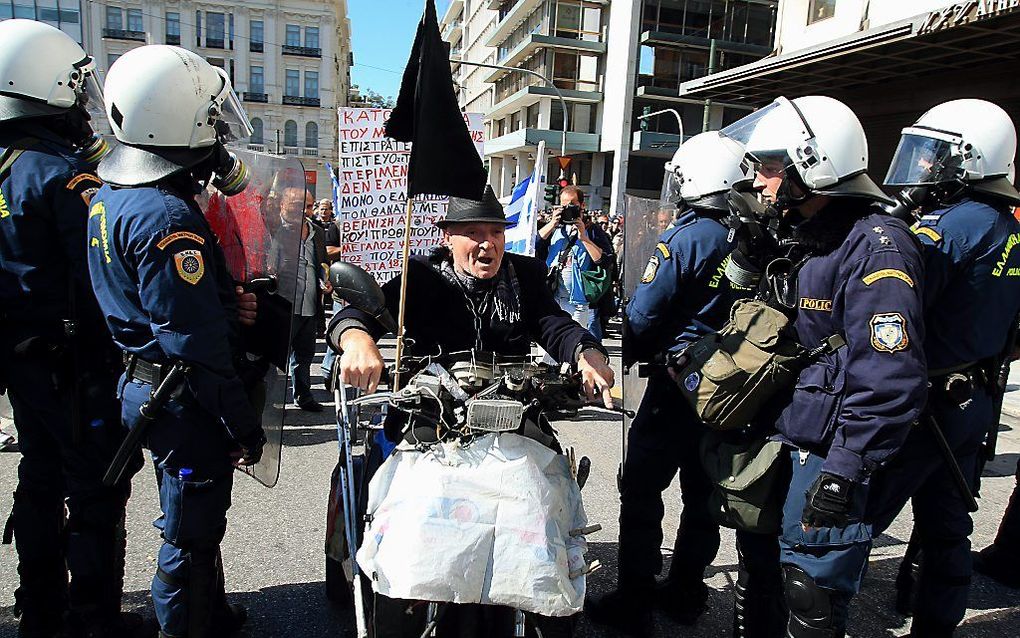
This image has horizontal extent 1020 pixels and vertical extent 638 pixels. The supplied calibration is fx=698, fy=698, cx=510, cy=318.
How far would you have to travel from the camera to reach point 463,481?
1.97 meters

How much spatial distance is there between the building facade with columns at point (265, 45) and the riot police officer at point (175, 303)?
5736cm

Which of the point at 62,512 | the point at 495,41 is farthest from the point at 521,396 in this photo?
the point at 495,41

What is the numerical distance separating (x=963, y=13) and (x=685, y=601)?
9.12m

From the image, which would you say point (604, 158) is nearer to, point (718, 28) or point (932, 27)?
point (718, 28)

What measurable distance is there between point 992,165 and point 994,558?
2.26 metres

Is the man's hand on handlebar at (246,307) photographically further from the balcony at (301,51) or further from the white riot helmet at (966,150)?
the balcony at (301,51)

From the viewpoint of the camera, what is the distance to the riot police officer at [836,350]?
7.09 feet

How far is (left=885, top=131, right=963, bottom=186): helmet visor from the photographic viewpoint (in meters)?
2.84

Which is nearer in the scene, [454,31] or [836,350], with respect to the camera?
[836,350]

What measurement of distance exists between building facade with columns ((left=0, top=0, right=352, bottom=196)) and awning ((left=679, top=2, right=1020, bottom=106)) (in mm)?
47798

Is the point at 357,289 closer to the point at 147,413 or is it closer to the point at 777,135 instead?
the point at 147,413

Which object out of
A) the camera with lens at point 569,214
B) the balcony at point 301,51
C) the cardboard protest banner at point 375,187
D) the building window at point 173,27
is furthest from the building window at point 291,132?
the cardboard protest banner at point 375,187

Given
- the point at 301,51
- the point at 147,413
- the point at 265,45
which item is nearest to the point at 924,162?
the point at 147,413

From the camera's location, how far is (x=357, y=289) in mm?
2262
